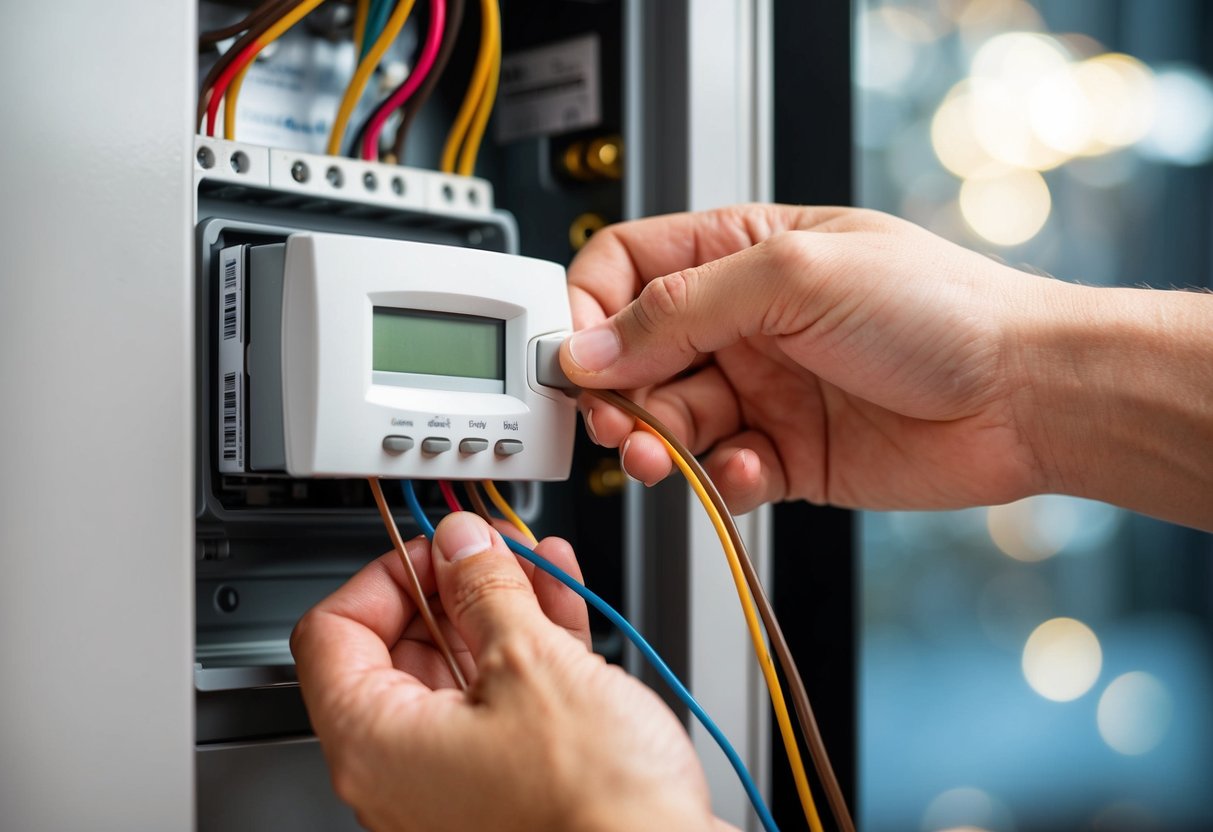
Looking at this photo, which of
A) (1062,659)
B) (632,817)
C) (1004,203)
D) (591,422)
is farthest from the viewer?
(1062,659)

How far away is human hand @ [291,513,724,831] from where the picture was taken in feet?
1.52

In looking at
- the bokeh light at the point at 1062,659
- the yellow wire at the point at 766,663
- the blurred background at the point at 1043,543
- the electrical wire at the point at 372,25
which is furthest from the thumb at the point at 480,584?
the bokeh light at the point at 1062,659

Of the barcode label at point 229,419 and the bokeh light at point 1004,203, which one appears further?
the bokeh light at point 1004,203

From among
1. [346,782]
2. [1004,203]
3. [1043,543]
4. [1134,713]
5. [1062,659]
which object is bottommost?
[1134,713]

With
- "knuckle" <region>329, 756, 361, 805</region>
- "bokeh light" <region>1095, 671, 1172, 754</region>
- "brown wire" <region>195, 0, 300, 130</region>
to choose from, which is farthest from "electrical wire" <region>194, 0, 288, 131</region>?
"bokeh light" <region>1095, 671, 1172, 754</region>

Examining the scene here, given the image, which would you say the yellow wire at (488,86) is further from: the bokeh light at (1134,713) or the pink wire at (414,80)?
the bokeh light at (1134,713)

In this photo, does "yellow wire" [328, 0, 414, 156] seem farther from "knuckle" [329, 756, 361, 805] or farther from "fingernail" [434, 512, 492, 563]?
"knuckle" [329, 756, 361, 805]

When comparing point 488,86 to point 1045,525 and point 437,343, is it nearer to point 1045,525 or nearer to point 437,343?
point 437,343

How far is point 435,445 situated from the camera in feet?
1.90

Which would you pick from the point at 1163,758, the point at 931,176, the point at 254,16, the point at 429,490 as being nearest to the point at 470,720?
the point at 429,490

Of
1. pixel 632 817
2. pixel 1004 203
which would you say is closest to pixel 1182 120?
pixel 1004 203

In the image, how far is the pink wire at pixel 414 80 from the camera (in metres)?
0.71

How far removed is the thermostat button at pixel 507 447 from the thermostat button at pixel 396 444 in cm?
6

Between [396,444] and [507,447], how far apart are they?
72 mm
